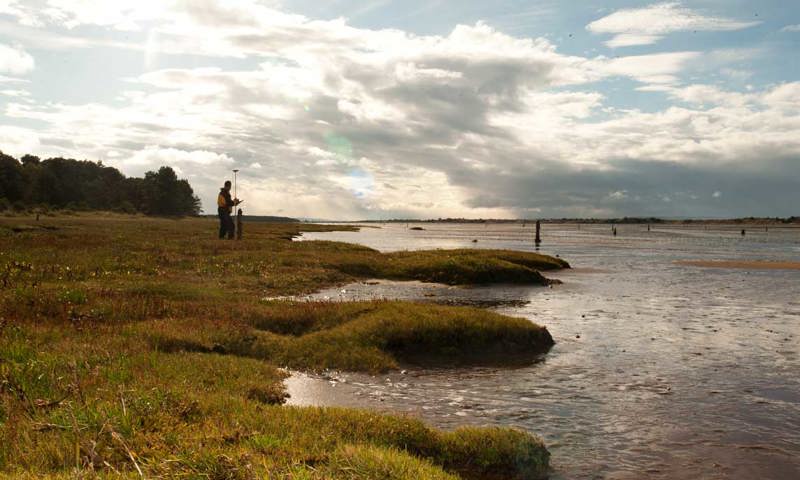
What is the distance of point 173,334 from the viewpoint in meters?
14.3

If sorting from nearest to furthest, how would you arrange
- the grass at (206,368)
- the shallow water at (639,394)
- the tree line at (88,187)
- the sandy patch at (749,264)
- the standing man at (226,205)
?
1. the grass at (206,368)
2. the shallow water at (639,394)
3. the standing man at (226,205)
4. the sandy patch at (749,264)
5. the tree line at (88,187)

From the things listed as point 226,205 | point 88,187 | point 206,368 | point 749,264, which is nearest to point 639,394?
point 206,368

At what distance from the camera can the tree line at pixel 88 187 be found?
121062mm

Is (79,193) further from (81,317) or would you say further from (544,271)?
(81,317)

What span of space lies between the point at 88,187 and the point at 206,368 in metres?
172

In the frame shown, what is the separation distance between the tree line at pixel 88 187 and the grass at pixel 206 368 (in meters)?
110

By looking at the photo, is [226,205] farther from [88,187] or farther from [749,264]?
[88,187]

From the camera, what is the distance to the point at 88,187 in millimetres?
159750

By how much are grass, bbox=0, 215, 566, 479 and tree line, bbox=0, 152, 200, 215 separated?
110 metres

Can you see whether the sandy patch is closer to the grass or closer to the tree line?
the grass

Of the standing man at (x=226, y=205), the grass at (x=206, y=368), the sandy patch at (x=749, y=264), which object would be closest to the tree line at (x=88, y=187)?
the standing man at (x=226, y=205)

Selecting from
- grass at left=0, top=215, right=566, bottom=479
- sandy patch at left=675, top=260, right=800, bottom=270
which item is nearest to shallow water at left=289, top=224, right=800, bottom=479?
grass at left=0, top=215, right=566, bottom=479

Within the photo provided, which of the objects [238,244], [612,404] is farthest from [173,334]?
[238,244]

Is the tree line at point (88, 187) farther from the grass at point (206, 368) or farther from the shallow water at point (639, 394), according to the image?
the shallow water at point (639, 394)
